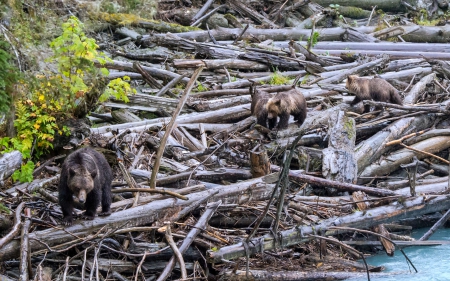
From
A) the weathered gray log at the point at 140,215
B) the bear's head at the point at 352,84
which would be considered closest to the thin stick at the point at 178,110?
the weathered gray log at the point at 140,215

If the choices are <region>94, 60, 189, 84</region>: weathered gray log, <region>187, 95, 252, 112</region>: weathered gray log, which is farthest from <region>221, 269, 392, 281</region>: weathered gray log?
<region>94, 60, 189, 84</region>: weathered gray log

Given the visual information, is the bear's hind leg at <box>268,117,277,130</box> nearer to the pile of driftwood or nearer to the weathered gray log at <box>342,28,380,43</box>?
the pile of driftwood

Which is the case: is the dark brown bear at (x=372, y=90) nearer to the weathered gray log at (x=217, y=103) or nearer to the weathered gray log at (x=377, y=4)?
the weathered gray log at (x=217, y=103)

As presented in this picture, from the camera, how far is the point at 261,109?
11070mm

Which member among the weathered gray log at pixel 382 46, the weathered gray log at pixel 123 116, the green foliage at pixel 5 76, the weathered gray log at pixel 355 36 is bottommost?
the weathered gray log at pixel 123 116

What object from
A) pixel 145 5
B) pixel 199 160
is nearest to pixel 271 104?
pixel 199 160

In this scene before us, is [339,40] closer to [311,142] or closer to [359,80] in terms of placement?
[359,80]

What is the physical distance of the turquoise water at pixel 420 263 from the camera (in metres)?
7.97

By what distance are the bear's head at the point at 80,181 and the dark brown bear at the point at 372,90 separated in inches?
276

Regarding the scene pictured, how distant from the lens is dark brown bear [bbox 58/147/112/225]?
22.6 feet

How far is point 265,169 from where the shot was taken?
879cm

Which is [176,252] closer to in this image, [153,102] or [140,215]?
[140,215]

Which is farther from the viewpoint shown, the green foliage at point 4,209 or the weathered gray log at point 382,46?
the weathered gray log at point 382,46

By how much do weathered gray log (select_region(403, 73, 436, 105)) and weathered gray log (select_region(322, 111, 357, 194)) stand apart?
10.1 ft
